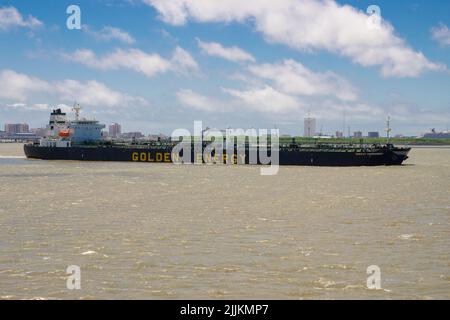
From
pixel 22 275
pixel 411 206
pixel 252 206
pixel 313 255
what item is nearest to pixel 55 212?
pixel 252 206

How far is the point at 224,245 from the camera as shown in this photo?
811 inches

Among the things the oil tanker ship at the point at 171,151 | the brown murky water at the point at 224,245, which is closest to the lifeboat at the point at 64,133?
the oil tanker ship at the point at 171,151

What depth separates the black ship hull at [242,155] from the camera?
79.5 meters

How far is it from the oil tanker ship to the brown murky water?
4056 cm

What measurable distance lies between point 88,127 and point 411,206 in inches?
3012

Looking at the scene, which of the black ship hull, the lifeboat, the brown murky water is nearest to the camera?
the brown murky water

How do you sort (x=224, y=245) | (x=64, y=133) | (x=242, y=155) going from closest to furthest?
(x=224, y=245)
(x=242, y=155)
(x=64, y=133)

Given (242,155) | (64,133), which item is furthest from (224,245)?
(64,133)

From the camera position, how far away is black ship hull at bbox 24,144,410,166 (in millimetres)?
79500

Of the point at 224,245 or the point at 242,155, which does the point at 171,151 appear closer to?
the point at 242,155

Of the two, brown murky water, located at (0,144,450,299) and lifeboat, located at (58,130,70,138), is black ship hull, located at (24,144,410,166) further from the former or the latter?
brown murky water, located at (0,144,450,299)

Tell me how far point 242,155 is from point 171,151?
1212 centimetres

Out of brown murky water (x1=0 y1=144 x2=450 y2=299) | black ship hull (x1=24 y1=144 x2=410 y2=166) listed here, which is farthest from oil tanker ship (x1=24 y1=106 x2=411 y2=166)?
brown murky water (x1=0 y1=144 x2=450 y2=299)
